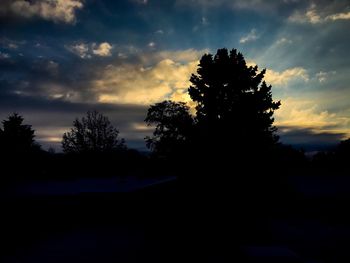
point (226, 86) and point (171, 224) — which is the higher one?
point (226, 86)

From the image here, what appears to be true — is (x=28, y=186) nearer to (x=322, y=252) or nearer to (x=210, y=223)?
(x=210, y=223)

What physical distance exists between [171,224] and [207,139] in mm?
5923

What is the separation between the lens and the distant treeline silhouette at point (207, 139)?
11039mm

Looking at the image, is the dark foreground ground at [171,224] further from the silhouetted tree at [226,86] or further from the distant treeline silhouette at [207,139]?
the silhouetted tree at [226,86]

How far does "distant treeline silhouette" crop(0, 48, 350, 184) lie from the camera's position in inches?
435

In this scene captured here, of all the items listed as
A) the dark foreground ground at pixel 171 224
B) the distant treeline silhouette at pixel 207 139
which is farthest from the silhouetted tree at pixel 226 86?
the dark foreground ground at pixel 171 224

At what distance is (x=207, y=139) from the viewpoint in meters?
11.2

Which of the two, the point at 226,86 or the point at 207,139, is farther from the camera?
the point at 226,86

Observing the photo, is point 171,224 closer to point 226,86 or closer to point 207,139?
point 207,139

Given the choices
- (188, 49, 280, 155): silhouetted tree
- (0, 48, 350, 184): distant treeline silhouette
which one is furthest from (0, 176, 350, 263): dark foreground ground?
(188, 49, 280, 155): silhouetted tree

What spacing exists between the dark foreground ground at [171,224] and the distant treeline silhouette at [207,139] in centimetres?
164

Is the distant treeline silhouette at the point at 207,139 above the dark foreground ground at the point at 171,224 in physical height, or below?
above

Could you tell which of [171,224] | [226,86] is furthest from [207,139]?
[226,86]

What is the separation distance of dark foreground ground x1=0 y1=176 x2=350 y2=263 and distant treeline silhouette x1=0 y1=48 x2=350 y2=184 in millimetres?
1637
